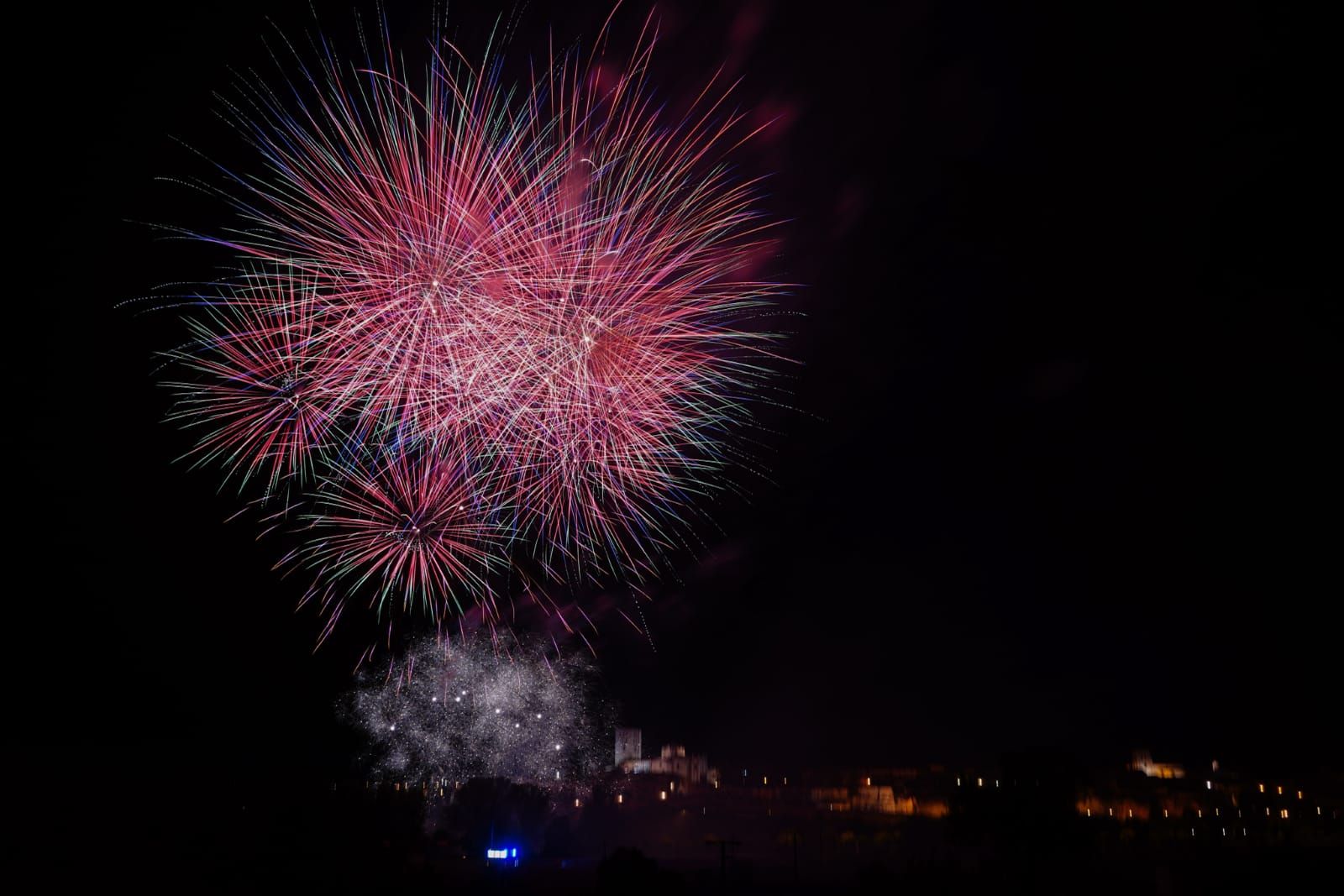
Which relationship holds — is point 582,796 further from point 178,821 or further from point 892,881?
point 178,821

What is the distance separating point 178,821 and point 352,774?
52.5ft

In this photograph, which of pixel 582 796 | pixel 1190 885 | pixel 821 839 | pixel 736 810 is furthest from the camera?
pixel 736 810

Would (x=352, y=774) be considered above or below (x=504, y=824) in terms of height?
above

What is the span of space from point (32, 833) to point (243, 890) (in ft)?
15.2

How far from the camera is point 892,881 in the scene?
29359 mm

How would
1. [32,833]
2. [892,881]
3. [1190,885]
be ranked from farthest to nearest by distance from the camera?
[892,881] < [1190,885] < [32,833]

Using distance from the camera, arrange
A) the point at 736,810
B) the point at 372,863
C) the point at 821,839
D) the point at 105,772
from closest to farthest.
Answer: the point at 105,772 → the point at 372,863 → the point at 821,839 → the point at 736,810

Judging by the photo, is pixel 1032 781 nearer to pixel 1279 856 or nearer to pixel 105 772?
pixel 1279 856

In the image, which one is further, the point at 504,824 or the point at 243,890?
the point at 504,824

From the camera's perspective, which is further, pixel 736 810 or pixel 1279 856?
pixel 736 810

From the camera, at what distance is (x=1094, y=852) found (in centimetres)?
3953


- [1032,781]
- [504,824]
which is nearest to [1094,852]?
[1032,781]

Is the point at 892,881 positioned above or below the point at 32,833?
below

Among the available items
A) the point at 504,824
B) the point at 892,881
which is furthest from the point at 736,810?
the point at 892,881
